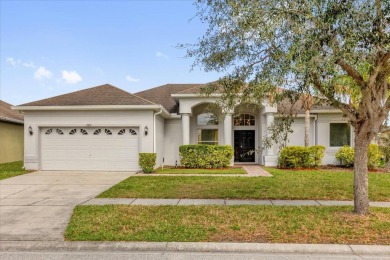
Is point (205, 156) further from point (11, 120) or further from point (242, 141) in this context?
point (11, 120)

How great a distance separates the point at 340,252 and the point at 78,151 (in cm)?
1330

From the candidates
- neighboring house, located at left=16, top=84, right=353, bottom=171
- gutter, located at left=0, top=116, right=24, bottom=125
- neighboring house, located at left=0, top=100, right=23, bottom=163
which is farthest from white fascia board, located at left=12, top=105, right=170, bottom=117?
neighboring house, located at left=0, top=100, right=23, bottom=163

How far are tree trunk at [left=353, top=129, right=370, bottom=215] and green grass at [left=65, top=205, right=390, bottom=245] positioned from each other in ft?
0.83

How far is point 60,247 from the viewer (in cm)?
490

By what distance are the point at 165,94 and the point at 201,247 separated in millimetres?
16176

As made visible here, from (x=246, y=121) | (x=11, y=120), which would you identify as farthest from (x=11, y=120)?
(x=246, y=121)

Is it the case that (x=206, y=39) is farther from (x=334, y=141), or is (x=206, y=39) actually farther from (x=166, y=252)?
(x=334, y=141)

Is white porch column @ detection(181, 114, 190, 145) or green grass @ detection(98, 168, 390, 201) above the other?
white porch column @ detection(181, 114, 190, 145)

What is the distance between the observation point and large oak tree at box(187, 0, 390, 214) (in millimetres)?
5051

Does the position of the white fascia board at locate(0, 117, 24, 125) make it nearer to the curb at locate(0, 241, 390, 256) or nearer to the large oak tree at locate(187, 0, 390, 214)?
the curb at locate(0, 241, 390, 256)

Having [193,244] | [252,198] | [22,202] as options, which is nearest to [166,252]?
[193,244]

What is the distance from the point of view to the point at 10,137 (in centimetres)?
2053

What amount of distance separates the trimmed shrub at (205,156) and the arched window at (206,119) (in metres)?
2.84

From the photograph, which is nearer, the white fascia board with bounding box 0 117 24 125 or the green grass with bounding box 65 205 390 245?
the green grass with bounding box 65 205 390 245
